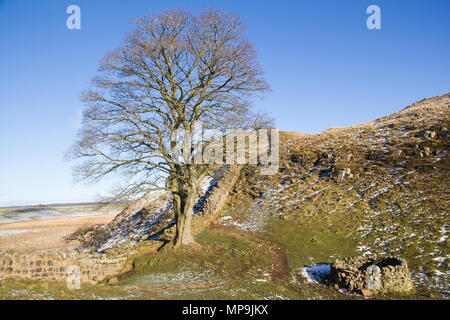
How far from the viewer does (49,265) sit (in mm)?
12359

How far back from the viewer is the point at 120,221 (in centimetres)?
3047

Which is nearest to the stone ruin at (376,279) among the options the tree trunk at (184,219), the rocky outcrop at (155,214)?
the tree trunk at (184,219)

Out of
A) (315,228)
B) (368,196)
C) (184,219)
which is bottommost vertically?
(315,228)

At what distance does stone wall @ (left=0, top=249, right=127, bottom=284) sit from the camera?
11547mm

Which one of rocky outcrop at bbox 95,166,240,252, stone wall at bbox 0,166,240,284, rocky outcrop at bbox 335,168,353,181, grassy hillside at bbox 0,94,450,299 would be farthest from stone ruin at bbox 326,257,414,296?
rocky outcrop at bbox 335,168,353,181

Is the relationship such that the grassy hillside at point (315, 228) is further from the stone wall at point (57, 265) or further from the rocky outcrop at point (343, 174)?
the stone wall at point (57, 265)

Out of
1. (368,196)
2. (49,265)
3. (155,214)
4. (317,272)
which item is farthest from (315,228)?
(49,265)

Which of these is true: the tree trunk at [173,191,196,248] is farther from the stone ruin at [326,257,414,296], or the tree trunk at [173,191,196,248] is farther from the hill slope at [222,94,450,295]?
the stone ruin at [326,257,414,296]

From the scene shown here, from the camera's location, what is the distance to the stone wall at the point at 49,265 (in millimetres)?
11547

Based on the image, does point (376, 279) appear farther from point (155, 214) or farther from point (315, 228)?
point (155, 214)
